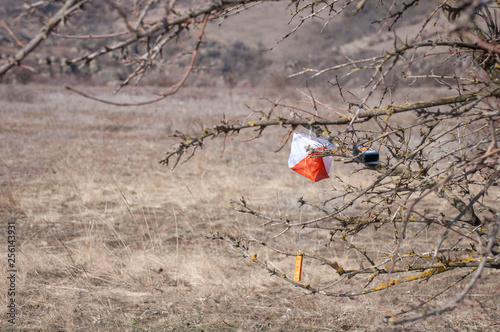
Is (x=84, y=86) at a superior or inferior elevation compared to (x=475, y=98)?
inferior

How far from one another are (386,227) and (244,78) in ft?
110

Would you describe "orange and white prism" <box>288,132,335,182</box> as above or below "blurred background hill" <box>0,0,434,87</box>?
above

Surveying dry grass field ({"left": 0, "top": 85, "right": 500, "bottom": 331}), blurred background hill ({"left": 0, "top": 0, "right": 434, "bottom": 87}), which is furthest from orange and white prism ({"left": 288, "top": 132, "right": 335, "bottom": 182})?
blurred background hill ({"left": 0, "top": 0, "right": 434, "bottom": 87})

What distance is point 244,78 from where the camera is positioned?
39125mm

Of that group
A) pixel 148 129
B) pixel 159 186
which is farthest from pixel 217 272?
pixel 148 129

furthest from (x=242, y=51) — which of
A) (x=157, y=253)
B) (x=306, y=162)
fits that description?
(x=306, y=162)

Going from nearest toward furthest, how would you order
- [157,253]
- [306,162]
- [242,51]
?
[306,162] → [157,253] → [242,51]

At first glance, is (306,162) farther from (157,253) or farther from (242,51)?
(242,51)

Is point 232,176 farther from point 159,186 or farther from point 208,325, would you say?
point 208,325

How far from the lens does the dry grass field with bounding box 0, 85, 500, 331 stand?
12.7 feet

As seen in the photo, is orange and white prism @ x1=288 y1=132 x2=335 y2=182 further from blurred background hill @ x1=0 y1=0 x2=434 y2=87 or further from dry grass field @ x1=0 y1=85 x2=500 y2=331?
blurred background hill @ x1=0 y1=0 x2=434 y2=87

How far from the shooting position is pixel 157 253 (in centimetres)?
523

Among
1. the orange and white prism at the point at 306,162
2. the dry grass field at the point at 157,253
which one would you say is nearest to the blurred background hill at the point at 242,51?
the dry grass field at the point at 157,253

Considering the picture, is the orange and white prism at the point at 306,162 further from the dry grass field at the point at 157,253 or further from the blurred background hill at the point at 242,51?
the blurred background hill at the point at 242,51
